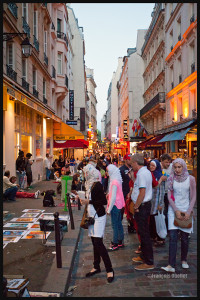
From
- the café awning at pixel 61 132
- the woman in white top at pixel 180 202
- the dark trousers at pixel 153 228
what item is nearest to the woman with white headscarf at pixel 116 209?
the dark trousers at pixel 153 228

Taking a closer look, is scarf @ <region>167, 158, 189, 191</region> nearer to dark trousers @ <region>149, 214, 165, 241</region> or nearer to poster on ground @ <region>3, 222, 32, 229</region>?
dark trousers @ <region>149, 214, 165, 241</region>

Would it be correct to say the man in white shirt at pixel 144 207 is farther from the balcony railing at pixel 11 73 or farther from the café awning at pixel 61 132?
the café awning at pixel 61 132

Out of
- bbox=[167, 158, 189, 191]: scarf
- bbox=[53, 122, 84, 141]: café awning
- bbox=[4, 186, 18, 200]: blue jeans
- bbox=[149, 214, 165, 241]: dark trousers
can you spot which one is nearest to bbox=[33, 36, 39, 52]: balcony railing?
bbox=[53, 122, 84, 141]: café awning

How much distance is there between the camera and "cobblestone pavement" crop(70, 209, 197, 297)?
3990mm

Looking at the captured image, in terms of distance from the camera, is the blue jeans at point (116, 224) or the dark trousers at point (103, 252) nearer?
the dark trousers at point (103, 252)

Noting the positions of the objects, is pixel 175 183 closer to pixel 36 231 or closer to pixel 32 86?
pixel 36 231

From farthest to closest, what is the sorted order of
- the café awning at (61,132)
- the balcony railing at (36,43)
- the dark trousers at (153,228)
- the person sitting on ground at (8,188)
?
the café awning at (61,132), the balcony railing at (36,43), the person sitting on ground at (8,188), the dark trousers at (153,228)

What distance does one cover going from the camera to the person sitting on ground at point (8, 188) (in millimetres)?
10328

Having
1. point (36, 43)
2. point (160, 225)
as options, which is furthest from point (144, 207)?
point (36, 43)

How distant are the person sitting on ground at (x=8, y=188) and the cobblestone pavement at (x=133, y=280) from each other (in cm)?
570

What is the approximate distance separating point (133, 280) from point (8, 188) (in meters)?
7.45

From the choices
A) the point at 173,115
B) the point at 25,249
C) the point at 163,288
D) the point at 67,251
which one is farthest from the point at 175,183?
the point at 173,115

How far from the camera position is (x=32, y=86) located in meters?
17.1

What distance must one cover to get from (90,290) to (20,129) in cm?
A: 1168
